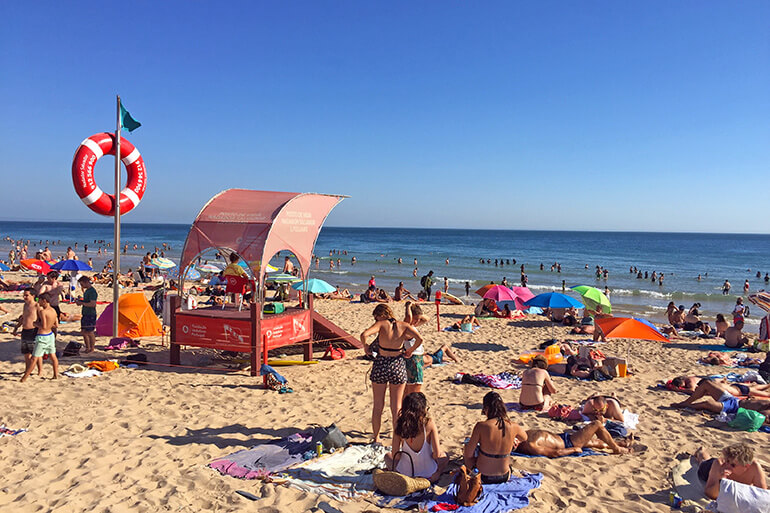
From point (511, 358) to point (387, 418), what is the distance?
5.32m

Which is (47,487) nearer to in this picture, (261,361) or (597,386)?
(261,361)

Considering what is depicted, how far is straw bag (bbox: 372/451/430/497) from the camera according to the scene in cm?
452

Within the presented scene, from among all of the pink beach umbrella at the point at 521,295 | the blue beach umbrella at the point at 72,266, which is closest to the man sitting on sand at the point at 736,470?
the pink beach umbrella at the point at 521,295

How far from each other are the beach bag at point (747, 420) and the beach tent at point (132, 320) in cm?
1126

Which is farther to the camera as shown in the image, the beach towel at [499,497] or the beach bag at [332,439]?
the beach bag at [332,439]

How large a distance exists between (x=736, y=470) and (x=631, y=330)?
533 centimetres

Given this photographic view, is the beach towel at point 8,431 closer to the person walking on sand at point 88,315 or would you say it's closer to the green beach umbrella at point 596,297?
the person walking on sand at point 88,315

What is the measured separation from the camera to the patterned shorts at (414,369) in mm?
5891

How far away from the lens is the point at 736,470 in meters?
4.57

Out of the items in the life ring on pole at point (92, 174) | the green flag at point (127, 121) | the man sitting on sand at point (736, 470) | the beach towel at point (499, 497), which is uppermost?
the green flag at point (127, 121)

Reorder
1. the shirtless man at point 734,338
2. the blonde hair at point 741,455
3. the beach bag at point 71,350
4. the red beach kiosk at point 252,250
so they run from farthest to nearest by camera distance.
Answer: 1. the shirtless man at point 734,338
2. the beach bag at point 71,350
3. the red beach kiosk at point 252,250
4. the blonde hair at point 741,455

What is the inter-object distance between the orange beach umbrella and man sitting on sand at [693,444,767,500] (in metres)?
5.01

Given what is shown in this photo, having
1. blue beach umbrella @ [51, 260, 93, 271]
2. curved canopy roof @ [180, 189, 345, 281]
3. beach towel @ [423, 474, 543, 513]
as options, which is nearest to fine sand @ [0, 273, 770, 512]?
beach towel @ [423, 474, 543, 513]

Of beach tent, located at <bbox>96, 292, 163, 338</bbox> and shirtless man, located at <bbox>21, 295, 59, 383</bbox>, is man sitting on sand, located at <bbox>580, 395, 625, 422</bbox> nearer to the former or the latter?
shirtless man, located at <bbox>21, 295, 59, 383</bbox>
